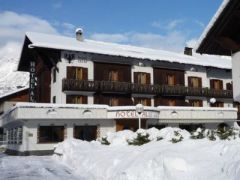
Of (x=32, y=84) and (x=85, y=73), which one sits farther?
(x=32, y=84)

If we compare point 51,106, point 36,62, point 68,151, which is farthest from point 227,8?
point 36,62

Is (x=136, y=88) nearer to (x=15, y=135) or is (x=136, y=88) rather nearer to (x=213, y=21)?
(x=15, y=135)

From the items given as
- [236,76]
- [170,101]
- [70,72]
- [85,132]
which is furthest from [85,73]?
[236,76]

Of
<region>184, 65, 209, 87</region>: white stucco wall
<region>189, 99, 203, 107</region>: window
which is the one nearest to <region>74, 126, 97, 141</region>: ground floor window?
<region>189, 99, 203, 107</region>: window

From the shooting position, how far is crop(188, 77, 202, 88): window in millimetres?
36656

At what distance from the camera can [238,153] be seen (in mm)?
7434

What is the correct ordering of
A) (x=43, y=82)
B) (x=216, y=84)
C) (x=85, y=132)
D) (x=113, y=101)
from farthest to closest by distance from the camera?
(x=216, y=84) → (x=43, y=82) → (x=113, y=101) → (x=85, y=132)

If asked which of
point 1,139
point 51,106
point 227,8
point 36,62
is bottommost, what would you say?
point 1,139

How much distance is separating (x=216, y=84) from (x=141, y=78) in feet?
29.6

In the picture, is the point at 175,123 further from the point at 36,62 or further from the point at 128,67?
the point at 36,62

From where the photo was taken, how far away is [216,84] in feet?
126

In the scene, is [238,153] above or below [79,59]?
below

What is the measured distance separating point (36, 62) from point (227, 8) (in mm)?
29172

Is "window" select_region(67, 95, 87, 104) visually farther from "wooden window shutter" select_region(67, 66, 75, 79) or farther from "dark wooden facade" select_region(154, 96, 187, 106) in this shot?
"dark wooden facade" select_region(154, 96, 187, 106)
